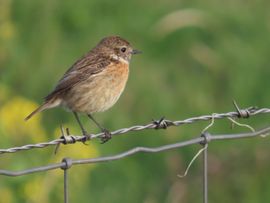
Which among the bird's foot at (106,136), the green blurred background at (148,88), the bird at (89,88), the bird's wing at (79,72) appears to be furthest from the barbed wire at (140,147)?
the green blurred background at (148,88)

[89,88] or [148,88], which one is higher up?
[148,88]

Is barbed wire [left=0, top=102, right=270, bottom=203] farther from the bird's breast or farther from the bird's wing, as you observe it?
the bird's wing

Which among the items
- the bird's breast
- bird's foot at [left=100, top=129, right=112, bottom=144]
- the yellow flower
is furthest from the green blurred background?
bird's foot at [left=100, top=129, right=112, bottom=144]

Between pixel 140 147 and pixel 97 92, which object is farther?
pixel 97 92

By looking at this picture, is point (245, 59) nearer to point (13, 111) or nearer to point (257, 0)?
point (257, 0)

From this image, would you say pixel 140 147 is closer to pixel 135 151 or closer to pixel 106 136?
pixel 135 151

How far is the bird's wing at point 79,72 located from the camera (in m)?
8.40

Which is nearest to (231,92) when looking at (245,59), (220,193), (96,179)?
(245,59)

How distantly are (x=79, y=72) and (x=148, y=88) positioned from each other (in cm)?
272

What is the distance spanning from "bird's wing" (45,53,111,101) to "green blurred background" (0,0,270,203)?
598mm

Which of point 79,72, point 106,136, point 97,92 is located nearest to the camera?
point 106,136

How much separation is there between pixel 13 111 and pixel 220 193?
2.13 metres

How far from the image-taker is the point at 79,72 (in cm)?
848

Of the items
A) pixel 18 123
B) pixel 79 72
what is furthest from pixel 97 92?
pixel 18 123
